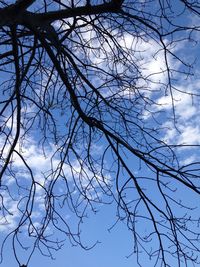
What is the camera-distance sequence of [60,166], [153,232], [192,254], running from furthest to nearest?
[60,166] → [153,232] → [192,254]

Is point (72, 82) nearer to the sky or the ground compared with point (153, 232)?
nearer to the sky

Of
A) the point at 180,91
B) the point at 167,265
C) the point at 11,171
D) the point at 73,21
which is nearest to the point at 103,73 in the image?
the point at 73,21

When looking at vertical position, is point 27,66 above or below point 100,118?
above

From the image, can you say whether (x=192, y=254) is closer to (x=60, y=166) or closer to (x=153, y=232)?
(x=153, y=232)

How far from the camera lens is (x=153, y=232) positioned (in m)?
4.21

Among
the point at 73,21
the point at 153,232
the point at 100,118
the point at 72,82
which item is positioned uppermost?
the point at 73,21

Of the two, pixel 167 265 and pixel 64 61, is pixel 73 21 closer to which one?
pixel 64 61

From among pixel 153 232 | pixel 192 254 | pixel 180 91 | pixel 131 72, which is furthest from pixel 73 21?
pixel 192 254

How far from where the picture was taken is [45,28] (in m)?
4.19

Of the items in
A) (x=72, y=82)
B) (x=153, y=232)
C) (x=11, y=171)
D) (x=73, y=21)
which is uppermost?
(x=73, y=21)

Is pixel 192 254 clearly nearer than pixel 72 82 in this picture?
Yes

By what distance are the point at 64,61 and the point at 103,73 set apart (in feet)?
1.46

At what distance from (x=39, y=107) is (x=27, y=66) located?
450 mm

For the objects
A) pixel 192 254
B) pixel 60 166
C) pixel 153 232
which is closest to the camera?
pixel 192 254
